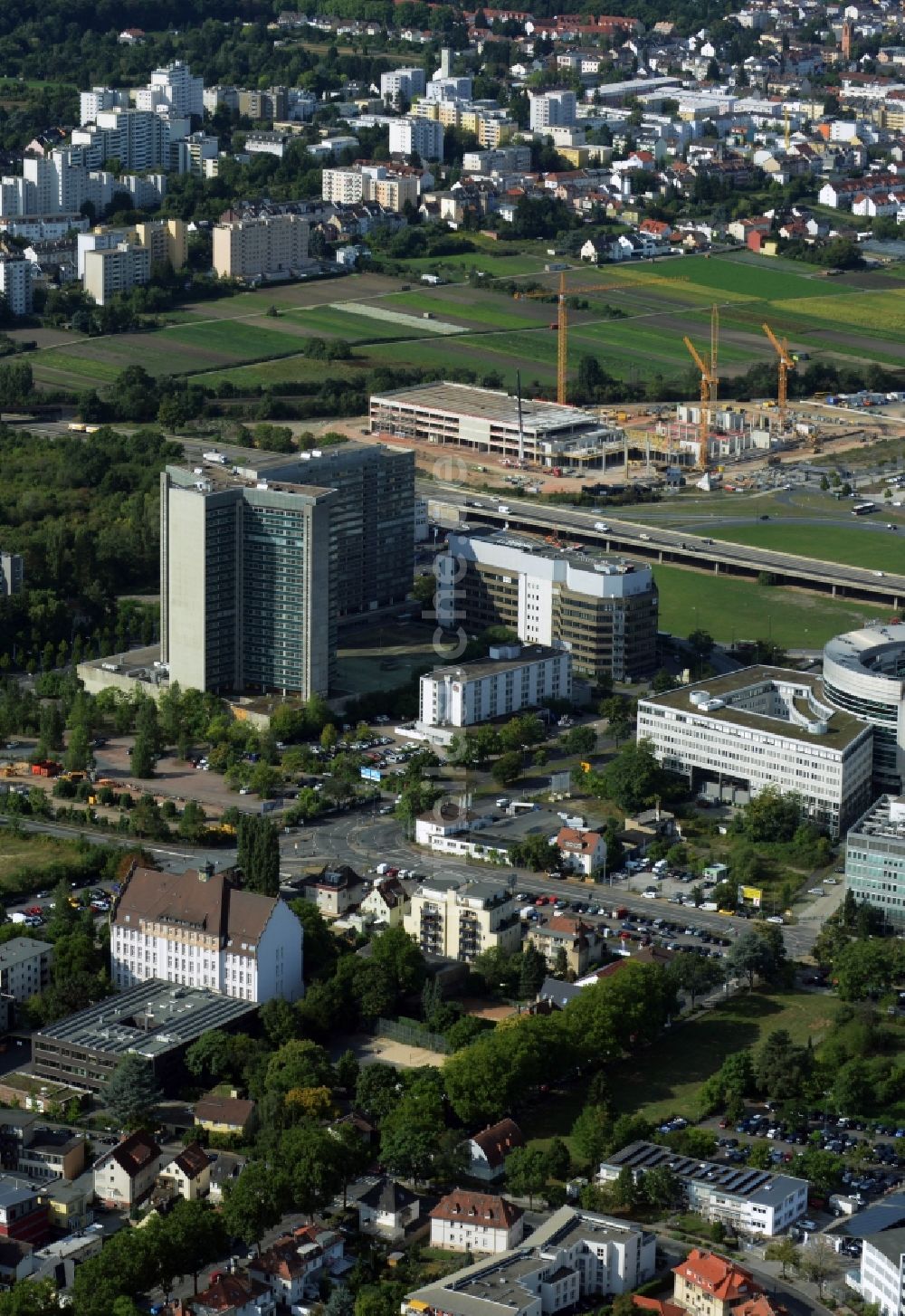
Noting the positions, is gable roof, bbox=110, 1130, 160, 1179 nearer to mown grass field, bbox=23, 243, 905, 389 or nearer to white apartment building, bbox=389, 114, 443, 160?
mown grass field, bbox=23, 243, 905, 389

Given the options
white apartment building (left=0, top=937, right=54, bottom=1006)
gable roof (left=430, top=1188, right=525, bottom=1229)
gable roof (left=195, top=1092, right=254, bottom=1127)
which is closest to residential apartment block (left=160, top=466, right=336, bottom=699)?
white apartment building (left=0, top=937, right=54, bottom=1006)

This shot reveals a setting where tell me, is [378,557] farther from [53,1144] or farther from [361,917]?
[53,1144]

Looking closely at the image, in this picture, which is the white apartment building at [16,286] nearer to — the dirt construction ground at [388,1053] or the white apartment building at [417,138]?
the white apartment building at [417,138]

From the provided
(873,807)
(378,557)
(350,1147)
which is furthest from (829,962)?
(378,557)

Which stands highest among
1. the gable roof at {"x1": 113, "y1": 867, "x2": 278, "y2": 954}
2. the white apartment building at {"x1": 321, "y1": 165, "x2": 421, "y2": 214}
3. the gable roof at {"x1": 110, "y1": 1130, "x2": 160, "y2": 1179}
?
the white apartment building at {"x1": 321, "y1": 165, "x2": 421, "y2": 214}

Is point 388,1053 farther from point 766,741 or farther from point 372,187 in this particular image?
point 372,187

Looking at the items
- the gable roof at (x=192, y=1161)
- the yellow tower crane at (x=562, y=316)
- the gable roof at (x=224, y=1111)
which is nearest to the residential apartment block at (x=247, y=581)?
the gable roof at (x=224, y=1111)
